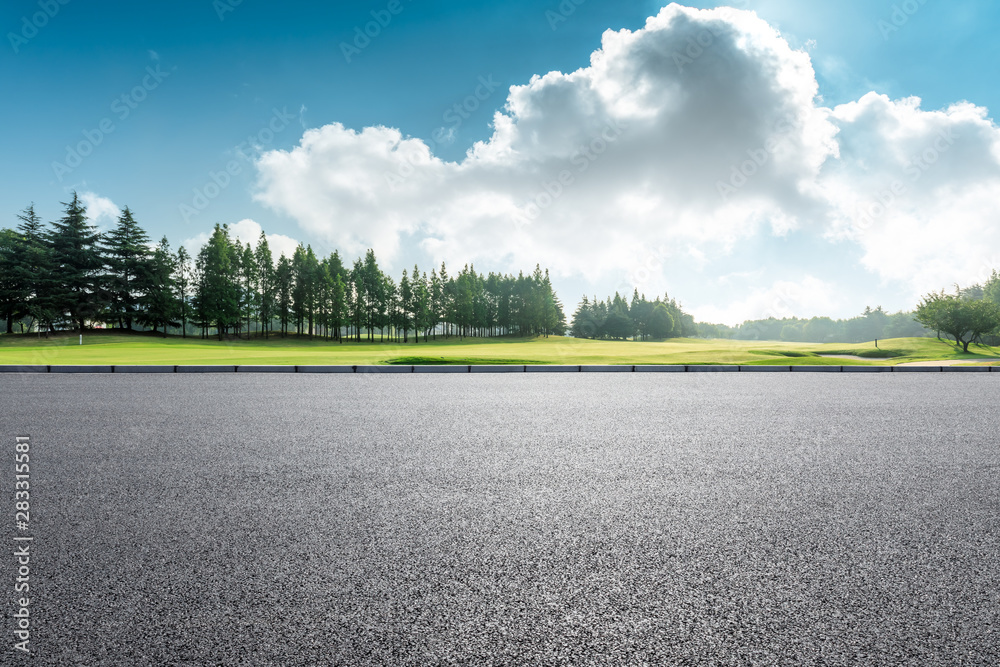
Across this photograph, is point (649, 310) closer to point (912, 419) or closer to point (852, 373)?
point (852, 373)

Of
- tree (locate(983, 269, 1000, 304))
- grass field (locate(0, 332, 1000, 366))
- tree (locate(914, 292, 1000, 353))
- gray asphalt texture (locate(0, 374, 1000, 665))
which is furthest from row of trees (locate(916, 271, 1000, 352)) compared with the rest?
tree (locate(983, 269, 1000, 304))

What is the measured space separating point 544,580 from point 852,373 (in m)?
18.1

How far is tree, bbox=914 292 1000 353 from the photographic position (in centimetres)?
3544

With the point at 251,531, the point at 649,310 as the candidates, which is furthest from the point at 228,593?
the point at 649,310

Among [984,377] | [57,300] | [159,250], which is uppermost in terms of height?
[159,250]

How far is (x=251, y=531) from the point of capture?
3.21m

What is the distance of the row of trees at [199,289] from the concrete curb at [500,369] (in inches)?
1780

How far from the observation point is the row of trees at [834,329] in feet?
332

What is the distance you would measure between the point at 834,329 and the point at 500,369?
16617 cm

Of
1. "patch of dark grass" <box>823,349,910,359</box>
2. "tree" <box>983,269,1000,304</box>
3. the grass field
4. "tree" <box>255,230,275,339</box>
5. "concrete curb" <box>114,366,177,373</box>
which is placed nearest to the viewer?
"concrete curb" <box>114,366,177,373</box>

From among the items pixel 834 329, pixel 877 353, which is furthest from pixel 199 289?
pixel 834 329

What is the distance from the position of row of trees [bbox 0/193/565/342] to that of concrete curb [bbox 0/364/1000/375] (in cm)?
4522

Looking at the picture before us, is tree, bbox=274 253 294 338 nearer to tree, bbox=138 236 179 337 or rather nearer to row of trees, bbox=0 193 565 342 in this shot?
row of trees, bbox=0 193 565 342

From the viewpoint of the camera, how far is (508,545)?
300cm
